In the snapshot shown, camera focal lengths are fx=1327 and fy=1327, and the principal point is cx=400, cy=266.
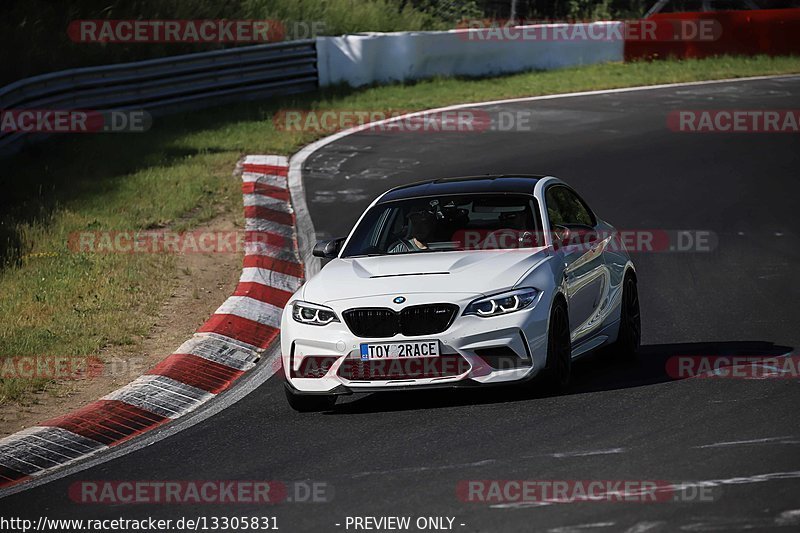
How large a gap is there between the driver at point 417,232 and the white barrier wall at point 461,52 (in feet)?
53.8

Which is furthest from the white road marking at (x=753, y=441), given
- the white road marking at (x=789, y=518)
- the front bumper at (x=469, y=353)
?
the front bumper at (x=469, y=353)

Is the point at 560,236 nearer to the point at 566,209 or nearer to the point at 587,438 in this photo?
the point at 566,209

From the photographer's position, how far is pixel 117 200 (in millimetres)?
15688

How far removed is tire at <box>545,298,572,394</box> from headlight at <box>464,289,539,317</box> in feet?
0.73

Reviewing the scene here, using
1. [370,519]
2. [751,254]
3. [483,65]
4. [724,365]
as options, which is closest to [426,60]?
[483,65]

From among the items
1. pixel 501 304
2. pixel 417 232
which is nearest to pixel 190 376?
pixel 417 232

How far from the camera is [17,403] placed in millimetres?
9172

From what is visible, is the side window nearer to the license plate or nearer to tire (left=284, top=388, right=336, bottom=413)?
the license plate

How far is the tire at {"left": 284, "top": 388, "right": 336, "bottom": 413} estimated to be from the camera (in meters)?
8.48

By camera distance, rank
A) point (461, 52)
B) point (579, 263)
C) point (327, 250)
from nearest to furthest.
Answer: point (579, 263), point (327, 250), point (461, 52)

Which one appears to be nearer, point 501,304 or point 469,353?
point 469,353

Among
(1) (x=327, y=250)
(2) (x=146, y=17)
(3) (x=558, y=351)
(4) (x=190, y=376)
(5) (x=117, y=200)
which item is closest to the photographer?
(3) (x=558, y=351)

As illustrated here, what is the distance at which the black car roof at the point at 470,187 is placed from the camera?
945 cm

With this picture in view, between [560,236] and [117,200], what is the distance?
7869mm
